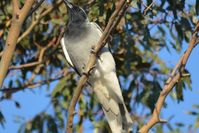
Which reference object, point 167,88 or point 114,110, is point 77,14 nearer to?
point 114,110

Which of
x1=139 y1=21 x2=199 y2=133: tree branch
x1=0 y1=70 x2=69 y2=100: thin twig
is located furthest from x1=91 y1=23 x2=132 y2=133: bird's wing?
x1=0 y1=70 x2=69 y2=100: thin twig

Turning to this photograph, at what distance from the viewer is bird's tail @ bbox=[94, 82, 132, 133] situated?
9.50ft

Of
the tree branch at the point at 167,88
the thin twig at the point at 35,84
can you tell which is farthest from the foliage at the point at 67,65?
the tree branch at the point at 167,88

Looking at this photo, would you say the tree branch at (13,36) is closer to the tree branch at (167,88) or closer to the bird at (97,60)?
the tree branch at (167,88)

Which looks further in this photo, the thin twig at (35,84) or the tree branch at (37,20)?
the thin twig at (35,84)

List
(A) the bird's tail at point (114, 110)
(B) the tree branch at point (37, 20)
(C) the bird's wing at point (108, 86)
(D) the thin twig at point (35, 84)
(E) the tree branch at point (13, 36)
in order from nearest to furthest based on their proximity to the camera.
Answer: (E) the tree branch at point (13, 36) → (A) the bird's tail at point (114, 110) → (C) the bird's wing at point (108, 86) → (B) the tree branch at point (37, 20) → (D) the thin twig at point (35, 84)

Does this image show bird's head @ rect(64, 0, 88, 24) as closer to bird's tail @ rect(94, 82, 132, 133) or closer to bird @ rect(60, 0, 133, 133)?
bird @ rect(60, 0, 133, 133)

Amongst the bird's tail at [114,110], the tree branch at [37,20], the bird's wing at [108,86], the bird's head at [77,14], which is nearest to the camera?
the bird's tail at [114,110]

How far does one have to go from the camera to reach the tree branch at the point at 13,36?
2.14m

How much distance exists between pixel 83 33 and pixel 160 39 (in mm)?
1298

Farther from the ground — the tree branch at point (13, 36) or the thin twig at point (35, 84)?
the tree branch at point (13, 36)

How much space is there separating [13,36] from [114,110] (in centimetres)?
102

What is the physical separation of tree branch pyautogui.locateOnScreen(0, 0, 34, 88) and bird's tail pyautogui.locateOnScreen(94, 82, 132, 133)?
2.62ft

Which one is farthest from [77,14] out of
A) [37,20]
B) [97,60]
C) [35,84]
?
[35,84]
